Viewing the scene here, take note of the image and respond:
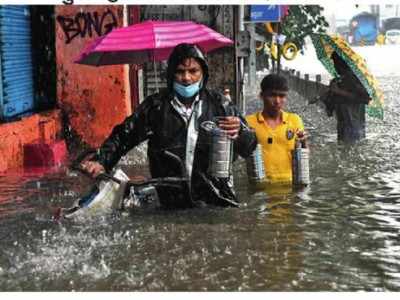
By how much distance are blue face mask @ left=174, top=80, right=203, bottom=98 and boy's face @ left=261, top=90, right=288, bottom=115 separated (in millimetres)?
1054

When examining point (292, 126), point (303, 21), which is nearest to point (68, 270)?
point (292, 126)

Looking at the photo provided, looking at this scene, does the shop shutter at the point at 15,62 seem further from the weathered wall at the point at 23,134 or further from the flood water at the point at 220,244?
the flood water at the point at 220,244

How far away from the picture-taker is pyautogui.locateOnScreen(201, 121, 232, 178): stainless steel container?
225 inches

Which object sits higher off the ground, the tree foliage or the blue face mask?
the tree foliage

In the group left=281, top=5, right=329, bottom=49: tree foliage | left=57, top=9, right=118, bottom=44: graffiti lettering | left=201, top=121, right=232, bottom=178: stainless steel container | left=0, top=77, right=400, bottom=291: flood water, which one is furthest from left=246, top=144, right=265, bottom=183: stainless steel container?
left=281, top=5, right=329, bottom=49: tree foliage

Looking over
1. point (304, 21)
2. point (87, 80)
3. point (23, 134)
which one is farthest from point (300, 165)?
point (304, 21)

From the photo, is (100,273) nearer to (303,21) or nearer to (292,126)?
(292,126)

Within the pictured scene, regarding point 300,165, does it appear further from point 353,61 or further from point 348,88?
point 348,88

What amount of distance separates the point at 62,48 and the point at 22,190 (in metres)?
4.23

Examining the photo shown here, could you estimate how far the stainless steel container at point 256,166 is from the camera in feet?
22.4

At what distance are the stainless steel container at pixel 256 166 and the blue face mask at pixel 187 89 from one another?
Result: 1.04m

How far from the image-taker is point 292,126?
23.0 feet

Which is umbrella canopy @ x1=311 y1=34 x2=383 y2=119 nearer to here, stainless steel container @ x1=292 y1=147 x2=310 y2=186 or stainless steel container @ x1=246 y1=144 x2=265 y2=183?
stainless steel container @ x1=292 y1=147 x2=310 y2=186

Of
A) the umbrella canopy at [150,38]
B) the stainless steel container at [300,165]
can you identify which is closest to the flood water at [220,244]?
the stainless steel container at [300,165]
